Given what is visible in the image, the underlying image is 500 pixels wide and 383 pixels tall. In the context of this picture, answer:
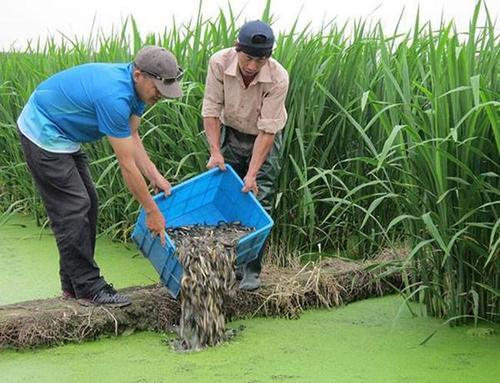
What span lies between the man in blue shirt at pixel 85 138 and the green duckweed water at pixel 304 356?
1.11 ft

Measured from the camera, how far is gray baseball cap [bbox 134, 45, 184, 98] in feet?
9.86

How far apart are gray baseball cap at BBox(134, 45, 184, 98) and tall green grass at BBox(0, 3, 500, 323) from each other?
0.64 meters

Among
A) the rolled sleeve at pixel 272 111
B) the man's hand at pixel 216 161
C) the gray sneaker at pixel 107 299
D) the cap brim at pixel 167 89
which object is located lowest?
the gray sneaker at pixel 107 299

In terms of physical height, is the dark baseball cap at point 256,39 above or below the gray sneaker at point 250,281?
above

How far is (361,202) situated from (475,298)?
1.13m

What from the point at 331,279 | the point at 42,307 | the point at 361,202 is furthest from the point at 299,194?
the point at 42,307

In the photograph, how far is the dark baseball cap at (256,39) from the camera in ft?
10.6

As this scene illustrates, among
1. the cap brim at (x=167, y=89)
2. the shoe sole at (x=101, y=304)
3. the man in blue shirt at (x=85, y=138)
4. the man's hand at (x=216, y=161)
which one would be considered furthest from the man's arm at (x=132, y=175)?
the man's hand at (x=216, y=161)

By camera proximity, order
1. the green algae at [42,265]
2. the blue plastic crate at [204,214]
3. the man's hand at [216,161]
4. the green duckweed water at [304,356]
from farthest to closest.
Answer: the green algae at [42,265]
the man's hand at [216,161]
the blue plastic crate at [204,214]
the green duckweed water at [304,356]

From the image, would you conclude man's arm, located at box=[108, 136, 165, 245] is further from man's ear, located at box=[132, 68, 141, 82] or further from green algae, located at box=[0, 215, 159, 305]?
green algae, located at box=[0, 215, 159, 305]

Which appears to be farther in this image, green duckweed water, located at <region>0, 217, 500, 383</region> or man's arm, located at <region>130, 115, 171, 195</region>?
man's arm, located at <region>130, 115, 171, 195</region>

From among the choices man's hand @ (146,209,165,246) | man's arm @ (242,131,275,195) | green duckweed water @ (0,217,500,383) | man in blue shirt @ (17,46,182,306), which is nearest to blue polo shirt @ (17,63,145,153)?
man in blue shirt @ (17,46,182,306)

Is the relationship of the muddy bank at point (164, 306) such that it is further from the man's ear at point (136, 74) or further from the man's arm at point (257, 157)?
the man's ear at point (136, 74)

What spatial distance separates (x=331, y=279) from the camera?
11.8 feet
